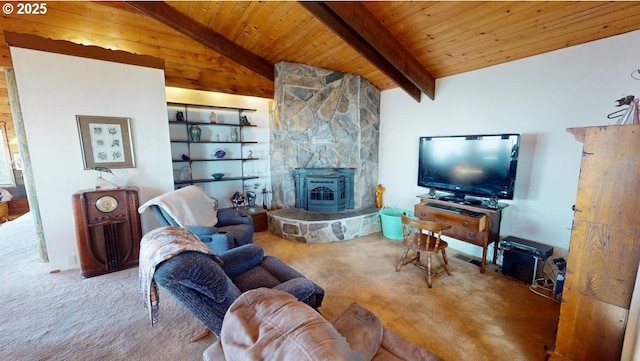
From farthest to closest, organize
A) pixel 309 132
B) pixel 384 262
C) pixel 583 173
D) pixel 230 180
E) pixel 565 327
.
A: pixel 230 180
pixel 309 132
pixel 384 262
pixel 565 327
pixel 583 173

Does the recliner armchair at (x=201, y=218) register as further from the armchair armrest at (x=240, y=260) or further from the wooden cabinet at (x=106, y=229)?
the armchair armrest at (x=240, y=260)

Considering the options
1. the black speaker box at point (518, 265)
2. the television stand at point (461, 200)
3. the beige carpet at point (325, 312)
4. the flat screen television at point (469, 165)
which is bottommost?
the beige carpet at point (325, 312)

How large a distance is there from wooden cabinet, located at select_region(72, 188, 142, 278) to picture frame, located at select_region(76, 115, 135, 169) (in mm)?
397

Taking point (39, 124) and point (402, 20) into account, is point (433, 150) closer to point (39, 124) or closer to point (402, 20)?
point (402, 20)

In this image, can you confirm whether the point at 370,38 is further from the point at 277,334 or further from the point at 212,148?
the point at 212,148

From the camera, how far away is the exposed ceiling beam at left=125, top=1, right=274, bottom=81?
3014 mm

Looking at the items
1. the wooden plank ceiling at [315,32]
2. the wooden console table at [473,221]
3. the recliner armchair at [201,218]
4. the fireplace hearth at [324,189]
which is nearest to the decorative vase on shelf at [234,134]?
the wooden plank ceiling at [315,32]

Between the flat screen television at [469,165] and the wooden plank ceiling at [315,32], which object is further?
the flat screen television at [469,165]

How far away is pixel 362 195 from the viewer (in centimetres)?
423

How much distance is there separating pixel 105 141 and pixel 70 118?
357mm

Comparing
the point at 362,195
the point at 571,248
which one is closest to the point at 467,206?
the point at 571,248

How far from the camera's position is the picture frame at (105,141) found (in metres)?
2.76

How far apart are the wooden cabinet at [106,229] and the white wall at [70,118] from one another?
0.31 m

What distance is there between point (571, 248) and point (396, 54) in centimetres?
234
